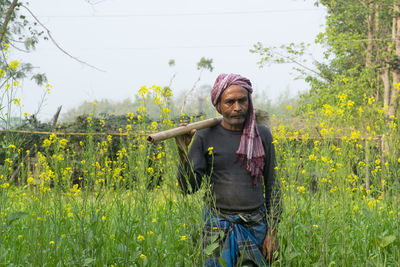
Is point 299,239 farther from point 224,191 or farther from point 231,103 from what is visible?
point 231,103

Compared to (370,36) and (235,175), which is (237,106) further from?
(370,36)

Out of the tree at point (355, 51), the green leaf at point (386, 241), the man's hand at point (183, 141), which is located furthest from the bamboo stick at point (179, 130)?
the tree at point (355, 51)

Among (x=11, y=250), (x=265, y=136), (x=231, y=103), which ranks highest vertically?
(x=231, y=103)

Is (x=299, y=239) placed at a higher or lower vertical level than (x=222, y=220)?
lower

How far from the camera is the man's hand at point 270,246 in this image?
7.82ft

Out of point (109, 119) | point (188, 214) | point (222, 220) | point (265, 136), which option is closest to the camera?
point (188, 214)

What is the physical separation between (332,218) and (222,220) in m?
0.65

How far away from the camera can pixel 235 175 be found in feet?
7.89

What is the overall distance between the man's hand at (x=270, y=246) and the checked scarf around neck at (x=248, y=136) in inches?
13.2

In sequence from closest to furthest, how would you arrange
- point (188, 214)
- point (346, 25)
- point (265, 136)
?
1. point (188, 214)
2. point (265, 136)
3. point (346, 25)

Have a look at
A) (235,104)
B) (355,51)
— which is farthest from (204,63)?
(235,104)

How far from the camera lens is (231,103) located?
2398 millimetres

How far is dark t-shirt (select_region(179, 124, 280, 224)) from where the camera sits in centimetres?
238

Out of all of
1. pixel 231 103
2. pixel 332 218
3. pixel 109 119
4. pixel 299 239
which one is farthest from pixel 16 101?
pixel 109 119
